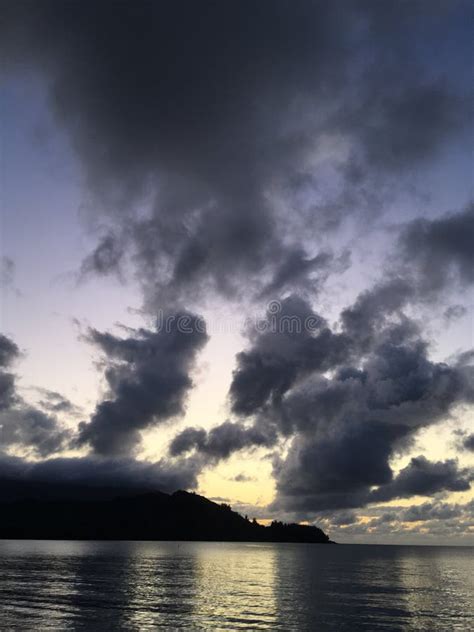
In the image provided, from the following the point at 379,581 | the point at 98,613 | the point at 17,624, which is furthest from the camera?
the point at 379,581

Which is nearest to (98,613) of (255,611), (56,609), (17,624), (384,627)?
(56,609)

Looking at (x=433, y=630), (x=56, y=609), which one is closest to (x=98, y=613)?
(x=56, y=609)

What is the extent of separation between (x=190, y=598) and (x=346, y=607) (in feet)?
95.1

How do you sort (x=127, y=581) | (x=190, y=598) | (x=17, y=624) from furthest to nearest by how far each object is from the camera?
(x=127, y=581)
(x=190, y=598)
(x=17, y=624)

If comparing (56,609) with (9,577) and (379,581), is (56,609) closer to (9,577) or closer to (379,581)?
(9,577)

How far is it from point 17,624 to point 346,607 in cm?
5373

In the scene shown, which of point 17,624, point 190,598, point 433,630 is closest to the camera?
point 17,624

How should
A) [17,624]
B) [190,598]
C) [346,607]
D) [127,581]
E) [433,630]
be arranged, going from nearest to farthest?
[17,624], [433,630], [346,607], [190,598], [127,581]

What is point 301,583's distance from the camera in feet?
443

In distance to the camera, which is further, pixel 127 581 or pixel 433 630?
pixel 127 581

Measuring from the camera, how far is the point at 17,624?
222 feet

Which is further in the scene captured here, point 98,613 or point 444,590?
point 444,590

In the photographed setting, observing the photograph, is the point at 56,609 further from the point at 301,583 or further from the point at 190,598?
the point at 301,583

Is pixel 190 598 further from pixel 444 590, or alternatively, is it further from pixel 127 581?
pixel 444 590
